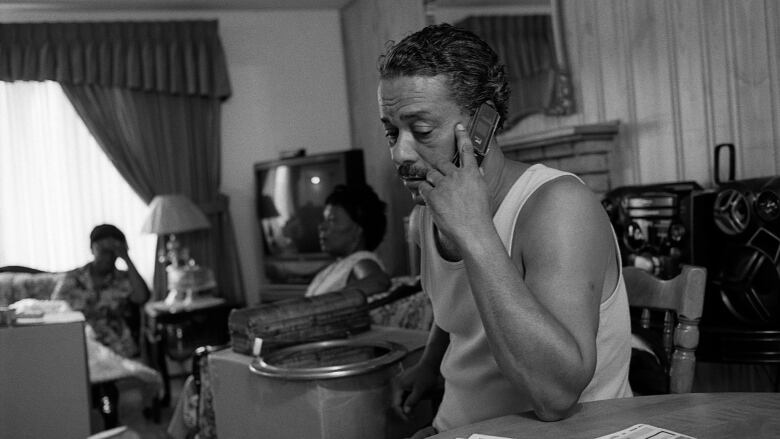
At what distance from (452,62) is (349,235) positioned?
2.25 metres

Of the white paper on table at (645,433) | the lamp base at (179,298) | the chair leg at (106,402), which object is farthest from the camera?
the lamp base at (179,298)

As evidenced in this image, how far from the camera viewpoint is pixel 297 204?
18.4 feet

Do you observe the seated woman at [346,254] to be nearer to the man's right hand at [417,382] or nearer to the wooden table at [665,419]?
the man's right hand at [417,382]

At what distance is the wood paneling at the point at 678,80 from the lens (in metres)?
2.87

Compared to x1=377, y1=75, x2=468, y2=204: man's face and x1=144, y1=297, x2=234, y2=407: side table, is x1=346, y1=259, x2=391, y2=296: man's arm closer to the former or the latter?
x1=377, y1=75, x2=468, y2=204: man's face

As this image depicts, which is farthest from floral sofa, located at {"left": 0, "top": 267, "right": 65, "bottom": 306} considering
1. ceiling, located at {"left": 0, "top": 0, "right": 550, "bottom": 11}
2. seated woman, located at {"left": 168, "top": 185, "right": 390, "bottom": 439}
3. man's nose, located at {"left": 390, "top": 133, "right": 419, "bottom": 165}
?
man's nose, located at {"left": 390, "top": 133, "right": 419, "bottom": 165}

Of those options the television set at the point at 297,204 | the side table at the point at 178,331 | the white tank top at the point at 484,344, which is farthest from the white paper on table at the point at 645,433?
the side table at the point at 178,331

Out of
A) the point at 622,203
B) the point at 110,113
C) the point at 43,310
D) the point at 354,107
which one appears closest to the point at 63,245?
the point at 110,113

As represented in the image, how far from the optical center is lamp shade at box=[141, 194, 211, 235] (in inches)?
214

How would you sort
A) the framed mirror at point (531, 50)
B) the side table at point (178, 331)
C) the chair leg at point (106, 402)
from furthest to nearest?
the side table at point (178, 331)
the chair leg at point (106, 402)
the framed mirror at point (531, 50)

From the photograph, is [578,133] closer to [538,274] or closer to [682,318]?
[682,318]

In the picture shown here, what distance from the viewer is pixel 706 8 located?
3062 millimetres

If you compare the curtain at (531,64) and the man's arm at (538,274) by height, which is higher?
the curtain at (531,64)

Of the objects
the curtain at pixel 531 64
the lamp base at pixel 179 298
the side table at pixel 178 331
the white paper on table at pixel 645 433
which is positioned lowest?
the side table at pixel 178 331
